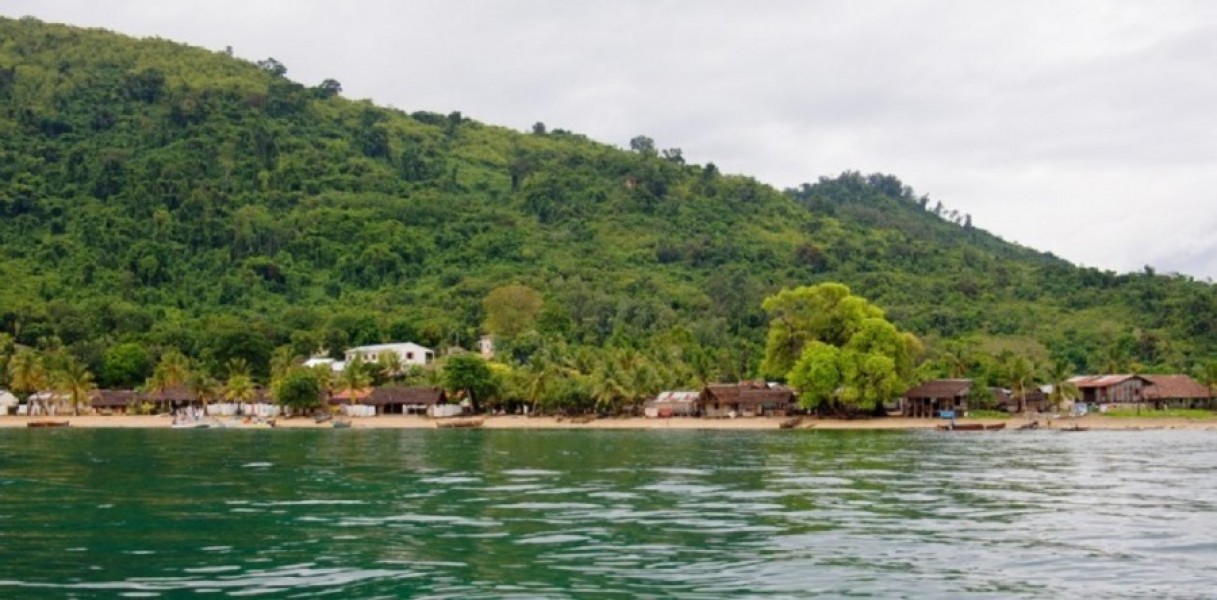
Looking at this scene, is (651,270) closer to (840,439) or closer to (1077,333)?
(1077,333)

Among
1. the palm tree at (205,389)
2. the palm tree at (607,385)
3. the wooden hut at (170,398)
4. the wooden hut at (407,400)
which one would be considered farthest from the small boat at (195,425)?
the palm tree at (607,385)

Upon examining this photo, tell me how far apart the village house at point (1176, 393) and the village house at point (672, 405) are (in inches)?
1655

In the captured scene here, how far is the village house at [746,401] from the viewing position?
380 feet

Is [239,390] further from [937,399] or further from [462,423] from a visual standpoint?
[937,399]

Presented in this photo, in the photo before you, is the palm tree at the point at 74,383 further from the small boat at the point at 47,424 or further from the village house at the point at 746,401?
the village house at the point at 746,401

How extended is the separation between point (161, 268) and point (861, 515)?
159 metres

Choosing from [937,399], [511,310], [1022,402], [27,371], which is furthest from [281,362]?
[1022,402]

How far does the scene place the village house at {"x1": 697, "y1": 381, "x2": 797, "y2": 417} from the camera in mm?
115688

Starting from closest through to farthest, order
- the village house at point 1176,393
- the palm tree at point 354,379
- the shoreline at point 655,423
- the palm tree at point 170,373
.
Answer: the shoreline at point 655,423 < the village house at point 1176,393 < the palm tree at point 354,379 < the palm tree at point 170,373

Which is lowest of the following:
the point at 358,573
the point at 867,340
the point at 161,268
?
the point at 358,573

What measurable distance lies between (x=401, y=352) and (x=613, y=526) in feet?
378

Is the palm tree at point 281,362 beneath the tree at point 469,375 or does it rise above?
above

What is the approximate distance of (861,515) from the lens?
3491 cm

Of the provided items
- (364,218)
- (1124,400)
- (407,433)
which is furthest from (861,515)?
(364,218)
